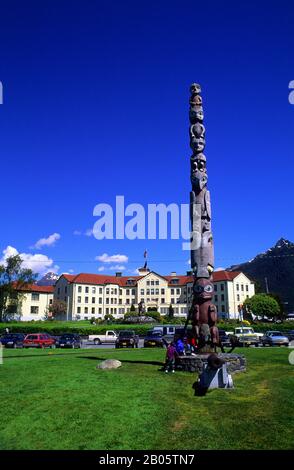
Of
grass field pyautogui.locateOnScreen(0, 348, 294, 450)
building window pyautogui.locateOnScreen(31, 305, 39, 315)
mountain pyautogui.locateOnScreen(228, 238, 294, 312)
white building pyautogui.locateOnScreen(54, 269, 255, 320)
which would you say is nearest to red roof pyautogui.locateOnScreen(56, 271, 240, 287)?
white building pyautogui.locateOnScreen(54, 269, 255, 320)

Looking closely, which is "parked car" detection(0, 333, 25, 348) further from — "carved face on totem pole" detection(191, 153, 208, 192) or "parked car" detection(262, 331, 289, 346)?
"carved face on totem pole" detection(191, 153, 208, 192)

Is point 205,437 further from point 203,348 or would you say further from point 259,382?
point 203,348

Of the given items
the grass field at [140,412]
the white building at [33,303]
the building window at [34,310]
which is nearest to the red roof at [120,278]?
the white building at [33,303]

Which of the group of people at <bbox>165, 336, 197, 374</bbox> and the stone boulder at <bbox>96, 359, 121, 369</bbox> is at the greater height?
the group of people at <bbox>165, 336, 197, 374</bbox>

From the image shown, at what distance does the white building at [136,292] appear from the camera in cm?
9925

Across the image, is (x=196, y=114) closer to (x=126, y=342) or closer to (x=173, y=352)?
(x=173, y=352)

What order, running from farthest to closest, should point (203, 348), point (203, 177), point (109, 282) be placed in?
point (109, 282), point (203, 177), point (203, 348)

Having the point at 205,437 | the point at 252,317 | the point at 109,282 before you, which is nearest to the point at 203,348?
the point at 205,437

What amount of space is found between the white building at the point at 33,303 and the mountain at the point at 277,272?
9060 centimetres

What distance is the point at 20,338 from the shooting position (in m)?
38.1

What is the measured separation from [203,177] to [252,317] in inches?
2967

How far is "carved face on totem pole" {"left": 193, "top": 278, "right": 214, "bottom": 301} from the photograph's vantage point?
18.3 m

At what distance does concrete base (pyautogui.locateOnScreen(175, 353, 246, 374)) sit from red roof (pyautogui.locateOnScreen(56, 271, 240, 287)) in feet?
271
